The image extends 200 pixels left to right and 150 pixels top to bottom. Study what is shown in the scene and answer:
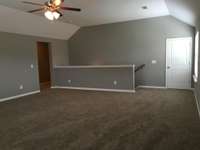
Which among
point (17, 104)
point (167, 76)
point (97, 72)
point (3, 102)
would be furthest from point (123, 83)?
point (3, 102)

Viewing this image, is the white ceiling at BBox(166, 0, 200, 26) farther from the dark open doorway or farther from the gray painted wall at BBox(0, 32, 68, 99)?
the dark open doorway

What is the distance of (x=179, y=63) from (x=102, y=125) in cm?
453

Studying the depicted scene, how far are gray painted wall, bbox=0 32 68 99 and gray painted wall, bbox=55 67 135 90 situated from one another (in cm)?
124

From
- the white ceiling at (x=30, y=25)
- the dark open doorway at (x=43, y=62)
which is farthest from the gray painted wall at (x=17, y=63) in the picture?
the dark open doorway at (x=43, y=62)

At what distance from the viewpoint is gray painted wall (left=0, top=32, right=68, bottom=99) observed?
561 centimetres

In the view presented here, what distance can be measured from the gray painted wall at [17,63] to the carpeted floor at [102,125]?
0.98 m

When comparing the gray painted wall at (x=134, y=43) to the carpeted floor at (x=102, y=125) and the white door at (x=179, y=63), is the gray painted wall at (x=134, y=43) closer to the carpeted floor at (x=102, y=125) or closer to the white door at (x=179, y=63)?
the white door at (x=179, y=63)

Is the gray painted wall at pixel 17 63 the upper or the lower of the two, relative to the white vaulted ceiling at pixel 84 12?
lower

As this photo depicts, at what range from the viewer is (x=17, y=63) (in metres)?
6.07

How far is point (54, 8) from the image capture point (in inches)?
139

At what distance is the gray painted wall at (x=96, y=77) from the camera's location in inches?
250

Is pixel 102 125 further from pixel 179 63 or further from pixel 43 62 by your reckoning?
pixel 43 62

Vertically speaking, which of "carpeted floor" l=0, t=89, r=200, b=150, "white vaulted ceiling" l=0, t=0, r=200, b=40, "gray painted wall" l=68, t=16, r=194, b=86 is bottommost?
"carpeted floor" l=0, t=89, r=200, b=150

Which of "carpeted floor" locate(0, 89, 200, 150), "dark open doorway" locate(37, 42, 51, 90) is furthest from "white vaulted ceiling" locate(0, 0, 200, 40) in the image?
"carpeted floor" locate(0, 89, 200, 150)
